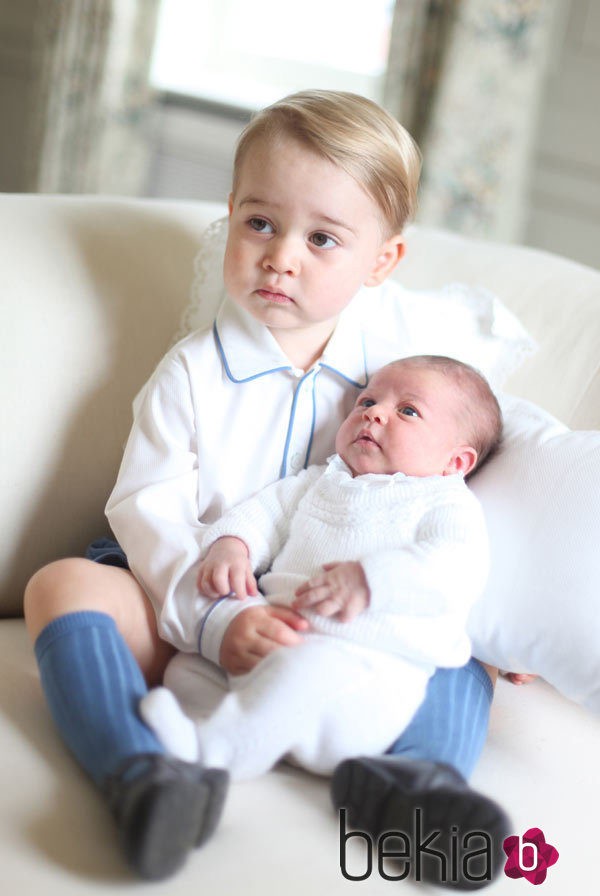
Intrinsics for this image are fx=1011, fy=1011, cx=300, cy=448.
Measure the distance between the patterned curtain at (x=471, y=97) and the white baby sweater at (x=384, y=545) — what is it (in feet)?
6.57

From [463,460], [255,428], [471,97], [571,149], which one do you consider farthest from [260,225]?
[571,149]

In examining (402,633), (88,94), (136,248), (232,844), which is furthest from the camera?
(88,94)

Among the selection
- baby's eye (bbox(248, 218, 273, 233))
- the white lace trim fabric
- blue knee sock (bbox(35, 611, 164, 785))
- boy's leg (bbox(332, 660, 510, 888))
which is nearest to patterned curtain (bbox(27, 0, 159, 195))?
the white lace trim fabric

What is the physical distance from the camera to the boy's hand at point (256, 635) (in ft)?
3.52

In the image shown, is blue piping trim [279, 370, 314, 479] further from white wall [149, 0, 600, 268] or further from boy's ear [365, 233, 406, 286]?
white wall [149, 0, 600, 268]

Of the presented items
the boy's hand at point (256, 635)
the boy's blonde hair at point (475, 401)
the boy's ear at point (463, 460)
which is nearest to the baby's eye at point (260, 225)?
the boy's blonde hair at point (475, 401)

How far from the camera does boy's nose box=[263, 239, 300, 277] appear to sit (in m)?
1.24

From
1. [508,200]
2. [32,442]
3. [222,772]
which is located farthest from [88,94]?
[222,772]

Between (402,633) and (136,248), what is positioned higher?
(136,248)

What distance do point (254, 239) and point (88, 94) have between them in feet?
9.25

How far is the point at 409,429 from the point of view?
1250 mm

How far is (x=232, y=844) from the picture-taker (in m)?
0.92

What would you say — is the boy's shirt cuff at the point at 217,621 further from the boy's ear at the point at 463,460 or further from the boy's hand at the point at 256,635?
the boy's ear at the point at 463,460

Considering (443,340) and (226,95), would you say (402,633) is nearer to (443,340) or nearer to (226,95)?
(443,340)
